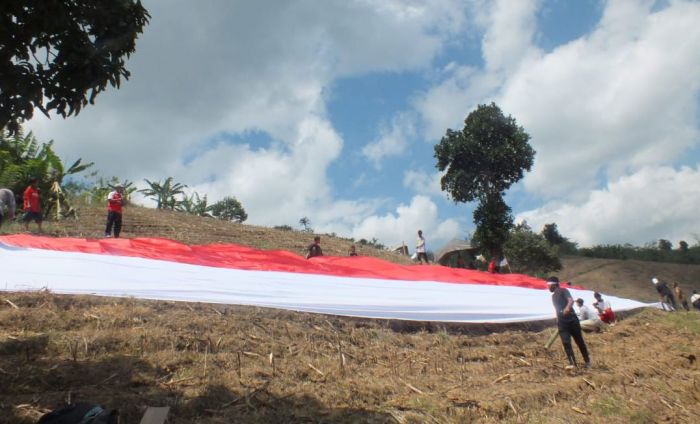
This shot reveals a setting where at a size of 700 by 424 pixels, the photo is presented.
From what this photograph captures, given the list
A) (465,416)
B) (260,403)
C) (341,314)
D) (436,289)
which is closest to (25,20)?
(260,403)

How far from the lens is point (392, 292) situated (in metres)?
8.98

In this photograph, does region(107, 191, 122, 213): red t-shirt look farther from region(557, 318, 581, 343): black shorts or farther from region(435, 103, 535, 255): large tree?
region(435, 103, 535, 255): large tree

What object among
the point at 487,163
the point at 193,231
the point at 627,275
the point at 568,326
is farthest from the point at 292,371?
the point at 627,275

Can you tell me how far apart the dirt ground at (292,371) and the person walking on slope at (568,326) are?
24cm

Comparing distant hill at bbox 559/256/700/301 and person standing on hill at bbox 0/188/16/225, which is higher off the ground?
distant hill at bbox 559/256/700/301

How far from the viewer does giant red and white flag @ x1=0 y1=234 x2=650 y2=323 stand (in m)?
7.54

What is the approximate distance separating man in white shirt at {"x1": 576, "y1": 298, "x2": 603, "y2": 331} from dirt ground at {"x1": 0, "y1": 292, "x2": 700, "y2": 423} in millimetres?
2312

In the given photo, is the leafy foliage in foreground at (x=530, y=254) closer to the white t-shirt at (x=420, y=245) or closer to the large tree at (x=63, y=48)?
the white t-shirt at (x=420, y=245)

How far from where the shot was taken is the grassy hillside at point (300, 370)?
4594 mm

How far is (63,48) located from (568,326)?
7002 millimetres

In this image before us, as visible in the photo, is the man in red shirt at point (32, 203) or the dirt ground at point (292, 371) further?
the man in red shirt at point (32, 203)

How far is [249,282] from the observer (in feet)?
27.6

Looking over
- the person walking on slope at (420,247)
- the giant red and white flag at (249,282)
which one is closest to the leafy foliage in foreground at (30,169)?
the giant red and white flag at (249,282)

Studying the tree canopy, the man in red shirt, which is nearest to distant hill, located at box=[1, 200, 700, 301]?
the man in red shirt
